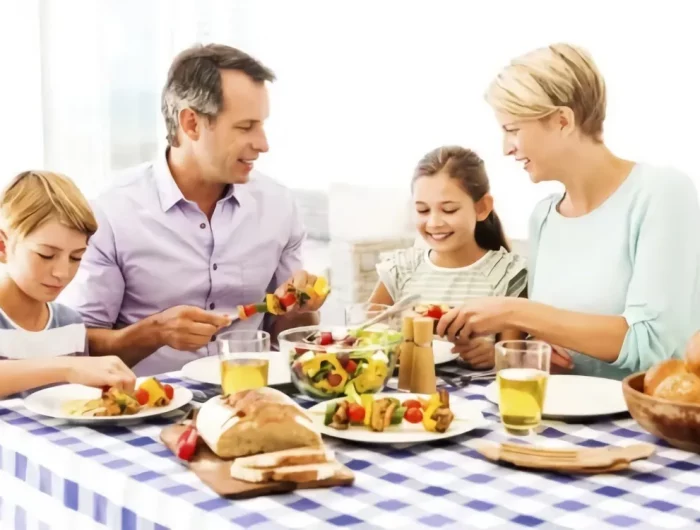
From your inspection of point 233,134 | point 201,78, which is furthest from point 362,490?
point 201,78

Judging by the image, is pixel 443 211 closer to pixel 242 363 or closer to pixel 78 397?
pixel 242 363

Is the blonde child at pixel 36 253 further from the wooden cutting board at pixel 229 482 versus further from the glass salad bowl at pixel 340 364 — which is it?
the wooden cutting board at pixel 229 482

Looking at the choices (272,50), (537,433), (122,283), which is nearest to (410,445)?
(537,433)

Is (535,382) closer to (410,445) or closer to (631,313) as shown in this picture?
(410,445)

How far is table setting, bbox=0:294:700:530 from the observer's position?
1211mm

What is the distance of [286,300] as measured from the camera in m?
2.25

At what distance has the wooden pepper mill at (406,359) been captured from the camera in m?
1.78

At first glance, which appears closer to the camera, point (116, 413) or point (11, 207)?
point (116, 413)

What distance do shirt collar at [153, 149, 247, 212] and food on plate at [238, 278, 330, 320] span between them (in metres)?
0.46

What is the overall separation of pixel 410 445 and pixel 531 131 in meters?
1.02

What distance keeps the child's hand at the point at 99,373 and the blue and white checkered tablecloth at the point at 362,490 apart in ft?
0.35

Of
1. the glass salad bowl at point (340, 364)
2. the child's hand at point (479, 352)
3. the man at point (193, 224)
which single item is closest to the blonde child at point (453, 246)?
the man at point (193, 224)

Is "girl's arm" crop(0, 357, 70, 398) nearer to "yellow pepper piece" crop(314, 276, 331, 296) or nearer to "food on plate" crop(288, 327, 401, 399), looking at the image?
"food on plate" crop(288, 327, 401, 399)

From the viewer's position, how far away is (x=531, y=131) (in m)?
2.22
